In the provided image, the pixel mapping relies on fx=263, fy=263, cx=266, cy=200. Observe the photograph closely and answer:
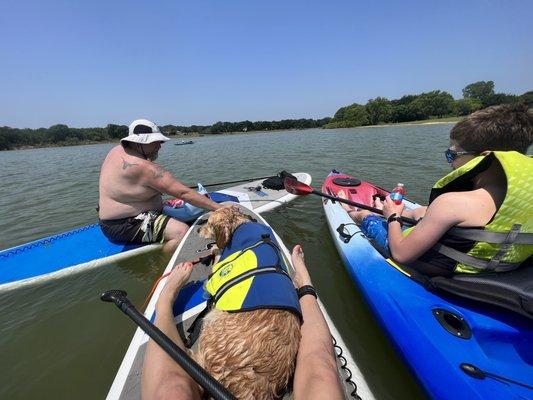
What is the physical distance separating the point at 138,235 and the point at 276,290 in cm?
372

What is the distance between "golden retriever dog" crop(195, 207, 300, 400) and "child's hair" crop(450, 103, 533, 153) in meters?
1.99

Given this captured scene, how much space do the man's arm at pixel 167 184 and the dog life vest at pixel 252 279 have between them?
1.99 metres

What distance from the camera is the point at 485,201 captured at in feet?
6.47

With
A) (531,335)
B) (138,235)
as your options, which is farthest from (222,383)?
(138,235)

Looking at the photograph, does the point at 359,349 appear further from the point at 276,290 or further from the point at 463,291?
the point at 276,290

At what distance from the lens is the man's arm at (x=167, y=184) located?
4.26m

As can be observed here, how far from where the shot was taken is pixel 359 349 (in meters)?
2.94

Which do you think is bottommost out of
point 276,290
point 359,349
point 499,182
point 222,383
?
point 359,349

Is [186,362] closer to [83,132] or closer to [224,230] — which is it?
[224,230]

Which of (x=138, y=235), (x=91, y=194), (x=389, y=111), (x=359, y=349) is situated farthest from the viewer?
(x=389, y=111)

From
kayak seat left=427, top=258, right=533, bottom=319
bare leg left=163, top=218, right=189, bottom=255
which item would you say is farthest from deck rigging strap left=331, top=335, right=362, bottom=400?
bare leg left=163, top=218, right=189, bottom=255

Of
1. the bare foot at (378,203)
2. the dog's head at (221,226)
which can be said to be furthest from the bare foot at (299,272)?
the bare foot at (378,203)

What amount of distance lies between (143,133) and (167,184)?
36.9 inches

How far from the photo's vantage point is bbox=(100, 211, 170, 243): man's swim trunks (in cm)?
463
